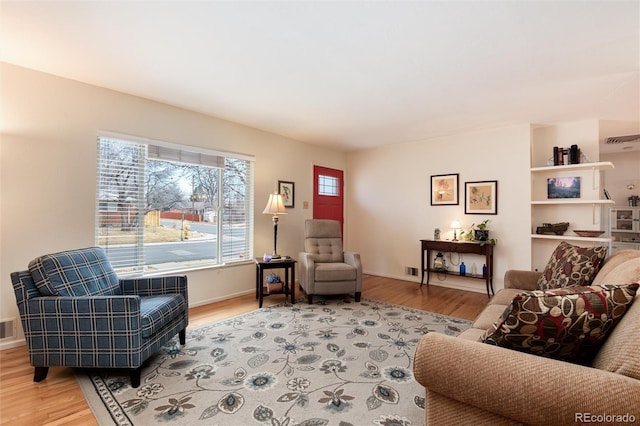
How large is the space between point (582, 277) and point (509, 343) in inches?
55.4

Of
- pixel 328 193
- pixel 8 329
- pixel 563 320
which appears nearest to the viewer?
pixel 563 320

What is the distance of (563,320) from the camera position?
1.02m

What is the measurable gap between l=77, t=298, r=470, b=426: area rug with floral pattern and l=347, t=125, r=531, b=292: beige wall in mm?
1862

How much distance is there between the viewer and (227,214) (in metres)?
3.92

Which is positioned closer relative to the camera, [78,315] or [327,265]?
[78,315]

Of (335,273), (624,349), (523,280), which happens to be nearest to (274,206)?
(335,273)

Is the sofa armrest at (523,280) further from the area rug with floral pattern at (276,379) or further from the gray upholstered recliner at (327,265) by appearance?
the gray upholstered recliner at (327,265)

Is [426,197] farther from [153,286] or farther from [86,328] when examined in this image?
[86,328]

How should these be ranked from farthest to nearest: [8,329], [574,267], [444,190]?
[444,190], [8,329], [574,267]

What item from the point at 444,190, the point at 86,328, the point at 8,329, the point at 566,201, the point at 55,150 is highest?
the point at 55,150

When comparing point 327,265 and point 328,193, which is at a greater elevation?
point 328,193

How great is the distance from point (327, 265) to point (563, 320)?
2.92 m

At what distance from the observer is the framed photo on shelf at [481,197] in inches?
164

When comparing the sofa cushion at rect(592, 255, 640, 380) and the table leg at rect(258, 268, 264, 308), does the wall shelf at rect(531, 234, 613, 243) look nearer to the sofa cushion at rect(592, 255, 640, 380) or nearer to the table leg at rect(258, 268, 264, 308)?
the sofa cushion at rect(592, 255, 640, 380)
